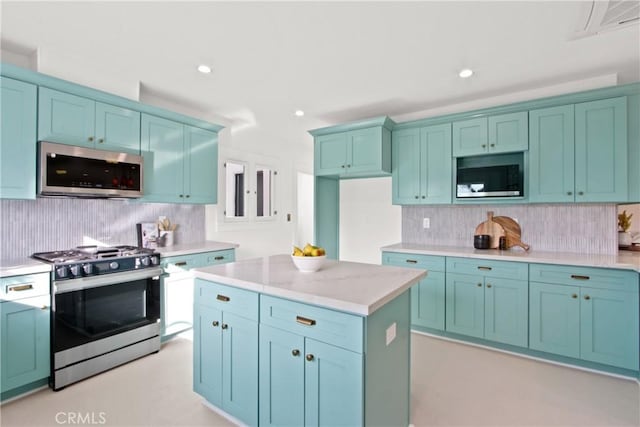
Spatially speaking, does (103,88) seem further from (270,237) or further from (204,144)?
(270,237)

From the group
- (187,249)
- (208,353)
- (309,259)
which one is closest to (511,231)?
(309,259)

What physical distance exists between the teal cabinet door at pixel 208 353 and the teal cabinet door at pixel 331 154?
8.18 feet

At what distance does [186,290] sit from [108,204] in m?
1.16

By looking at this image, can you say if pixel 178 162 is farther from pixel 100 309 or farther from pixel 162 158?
pixel 100 309

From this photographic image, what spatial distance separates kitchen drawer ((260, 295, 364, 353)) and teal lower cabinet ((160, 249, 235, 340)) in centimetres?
173

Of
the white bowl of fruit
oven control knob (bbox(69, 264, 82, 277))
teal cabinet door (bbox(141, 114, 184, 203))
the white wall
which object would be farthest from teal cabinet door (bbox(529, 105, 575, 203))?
oven control knob (bbox(69, 264, 82, 277))

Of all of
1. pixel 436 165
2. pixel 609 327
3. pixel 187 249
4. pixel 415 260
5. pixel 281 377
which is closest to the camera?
pixel 281 377

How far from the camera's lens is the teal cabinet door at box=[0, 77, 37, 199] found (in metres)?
2.17

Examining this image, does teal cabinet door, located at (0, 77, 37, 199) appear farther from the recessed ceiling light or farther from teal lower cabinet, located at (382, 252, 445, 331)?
the recessed ceiling light

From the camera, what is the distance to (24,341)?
82.0 inches

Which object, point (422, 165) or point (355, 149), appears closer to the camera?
point (422, 165)

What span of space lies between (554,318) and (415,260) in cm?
126

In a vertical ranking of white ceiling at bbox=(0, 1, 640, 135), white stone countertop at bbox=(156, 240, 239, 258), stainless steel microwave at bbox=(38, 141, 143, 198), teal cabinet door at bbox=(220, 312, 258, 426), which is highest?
white ceiling at bbox=(0, 1, 640, 135)

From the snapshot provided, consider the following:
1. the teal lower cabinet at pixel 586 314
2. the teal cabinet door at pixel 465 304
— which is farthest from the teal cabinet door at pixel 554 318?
the teal cabinet door at pixel 465 304
